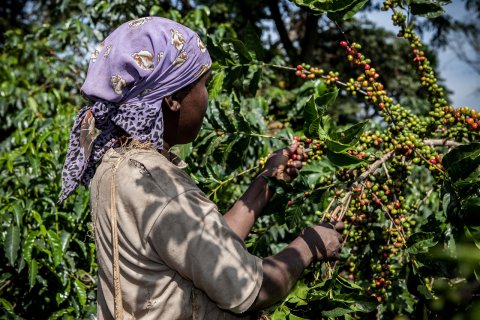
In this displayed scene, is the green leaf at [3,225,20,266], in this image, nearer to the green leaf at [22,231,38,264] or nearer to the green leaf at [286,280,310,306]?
the green leaf at [22,231,38,264]

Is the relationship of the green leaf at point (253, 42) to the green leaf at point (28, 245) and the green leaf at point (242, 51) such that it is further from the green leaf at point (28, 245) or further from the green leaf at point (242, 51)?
A: the green leaf at point (28, 245)

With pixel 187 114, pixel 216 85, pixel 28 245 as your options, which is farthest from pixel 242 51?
pixel 28 245

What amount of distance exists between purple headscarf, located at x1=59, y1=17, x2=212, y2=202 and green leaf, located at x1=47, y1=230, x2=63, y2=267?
1259mm

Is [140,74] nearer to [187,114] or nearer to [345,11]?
[187,114]

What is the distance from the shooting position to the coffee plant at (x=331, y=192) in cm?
178

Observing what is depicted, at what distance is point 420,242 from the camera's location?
6.04 ft

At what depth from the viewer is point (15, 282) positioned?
124 inches

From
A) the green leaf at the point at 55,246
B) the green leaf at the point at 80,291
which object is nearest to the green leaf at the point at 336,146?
the green leaf at the point at 55,246

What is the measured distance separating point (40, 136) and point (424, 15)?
222 cm

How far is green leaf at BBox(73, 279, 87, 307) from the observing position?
2.91 metres

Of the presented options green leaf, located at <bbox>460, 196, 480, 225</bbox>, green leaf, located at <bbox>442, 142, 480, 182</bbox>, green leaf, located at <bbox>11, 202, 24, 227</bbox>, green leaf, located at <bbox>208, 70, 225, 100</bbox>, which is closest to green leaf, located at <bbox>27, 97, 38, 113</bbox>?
green leaf, located at <bbox>11, 202, 24, 227</bbox>

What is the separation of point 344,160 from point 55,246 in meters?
1.67

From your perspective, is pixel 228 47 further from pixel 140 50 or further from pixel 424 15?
pixel 140 50

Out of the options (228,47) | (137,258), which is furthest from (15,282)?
(137,258)
